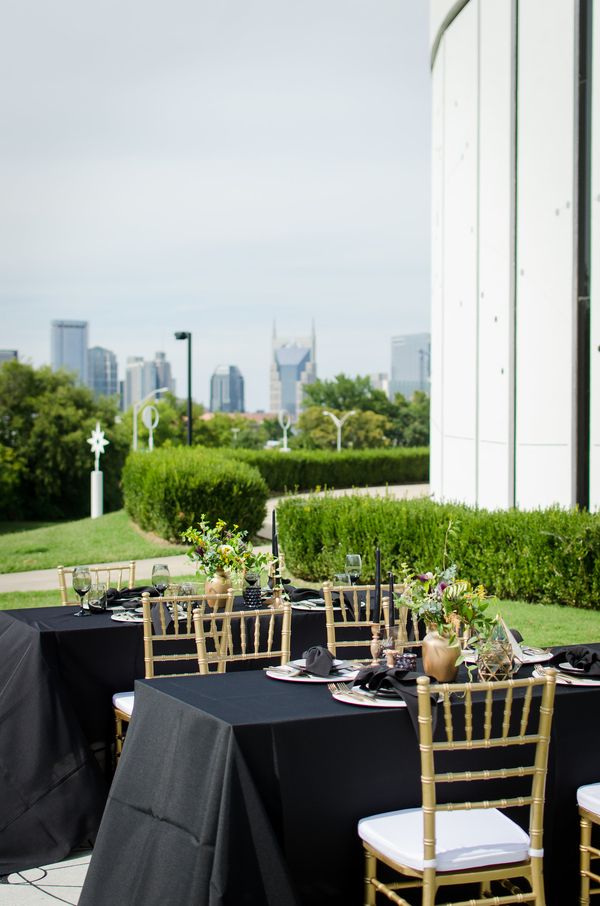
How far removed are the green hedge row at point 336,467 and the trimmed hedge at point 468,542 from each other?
20.5 meters

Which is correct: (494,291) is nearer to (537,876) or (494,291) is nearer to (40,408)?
(537,876)

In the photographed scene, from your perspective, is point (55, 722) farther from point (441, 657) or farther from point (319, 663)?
point (441, 657)

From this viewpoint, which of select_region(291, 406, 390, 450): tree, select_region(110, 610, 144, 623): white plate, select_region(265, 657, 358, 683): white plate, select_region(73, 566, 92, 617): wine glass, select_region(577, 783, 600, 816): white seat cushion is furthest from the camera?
select_region(291, 406, 390, 450): tree

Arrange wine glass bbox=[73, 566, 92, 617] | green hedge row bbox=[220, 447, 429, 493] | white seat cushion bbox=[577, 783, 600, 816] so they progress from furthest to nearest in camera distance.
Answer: green hedge row bbox=[220, 447, 429, 493], wine glass bbox=[73, 566, 92, 617], white seat cushion bbox=[577, 783, 600, 816]

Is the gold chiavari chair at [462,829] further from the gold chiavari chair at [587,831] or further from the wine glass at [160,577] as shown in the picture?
the wine glass at [160,577]

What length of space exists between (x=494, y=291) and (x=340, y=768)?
1297 centimetres

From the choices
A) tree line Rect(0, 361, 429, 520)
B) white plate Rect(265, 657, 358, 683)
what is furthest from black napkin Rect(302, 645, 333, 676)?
tree line Rect(0, 361, 429, 520)

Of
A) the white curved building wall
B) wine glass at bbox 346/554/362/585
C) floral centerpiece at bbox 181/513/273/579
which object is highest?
the white curved building wall

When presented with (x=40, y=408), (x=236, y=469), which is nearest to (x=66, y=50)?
(x=40, y=408)

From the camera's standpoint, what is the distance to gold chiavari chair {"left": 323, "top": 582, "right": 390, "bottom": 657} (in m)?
5.83

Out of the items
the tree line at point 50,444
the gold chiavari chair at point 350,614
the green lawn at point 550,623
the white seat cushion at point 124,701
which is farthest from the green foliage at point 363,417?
the white seat cushion at point 124,701

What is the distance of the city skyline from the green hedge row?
1297cm

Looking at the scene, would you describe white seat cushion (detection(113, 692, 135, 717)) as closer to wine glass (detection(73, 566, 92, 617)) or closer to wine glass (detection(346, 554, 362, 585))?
wine glass (detection(73, 566, 92, 617))

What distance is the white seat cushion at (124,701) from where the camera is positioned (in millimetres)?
5434
